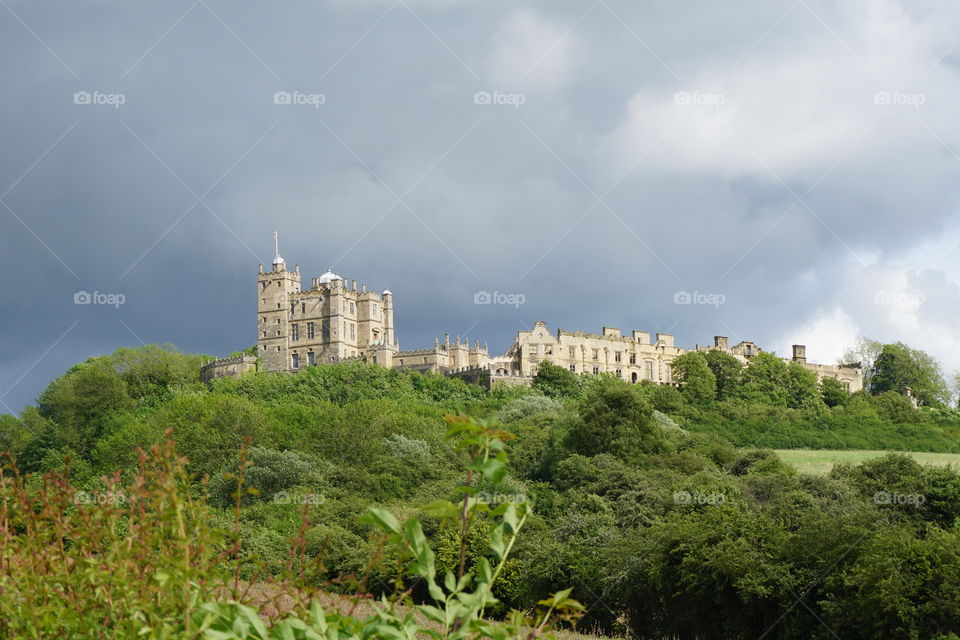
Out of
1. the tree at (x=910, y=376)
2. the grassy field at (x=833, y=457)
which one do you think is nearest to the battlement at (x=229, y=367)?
the grassy field at (x=833, y=457)

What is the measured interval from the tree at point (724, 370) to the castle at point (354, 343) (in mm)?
7409

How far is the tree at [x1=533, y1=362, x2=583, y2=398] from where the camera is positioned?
80.4 metres

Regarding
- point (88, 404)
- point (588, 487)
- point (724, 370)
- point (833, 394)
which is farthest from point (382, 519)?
point (833, 394)

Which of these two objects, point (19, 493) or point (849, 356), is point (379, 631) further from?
point (849, 356)

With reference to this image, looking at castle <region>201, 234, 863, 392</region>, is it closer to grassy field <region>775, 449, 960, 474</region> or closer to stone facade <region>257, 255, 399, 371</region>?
stone facade <region>257, 255, 399, 371</region>

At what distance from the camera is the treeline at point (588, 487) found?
72.8 feet

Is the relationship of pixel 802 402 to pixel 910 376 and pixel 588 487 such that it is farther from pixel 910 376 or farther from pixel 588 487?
pixel 588 487

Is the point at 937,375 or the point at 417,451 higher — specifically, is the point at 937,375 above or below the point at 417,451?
above

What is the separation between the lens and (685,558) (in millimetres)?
24859

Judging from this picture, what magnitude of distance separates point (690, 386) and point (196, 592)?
8289 centimetres

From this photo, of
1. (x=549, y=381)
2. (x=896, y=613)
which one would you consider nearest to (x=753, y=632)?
(x=896, y=613)

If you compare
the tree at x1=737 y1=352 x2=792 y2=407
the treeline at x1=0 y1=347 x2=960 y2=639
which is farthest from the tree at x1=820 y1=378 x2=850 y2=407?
the tree at x1=737 y1=352 x2=792 y2=407

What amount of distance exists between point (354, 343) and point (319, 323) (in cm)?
327

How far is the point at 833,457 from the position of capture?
6159 centimetres
